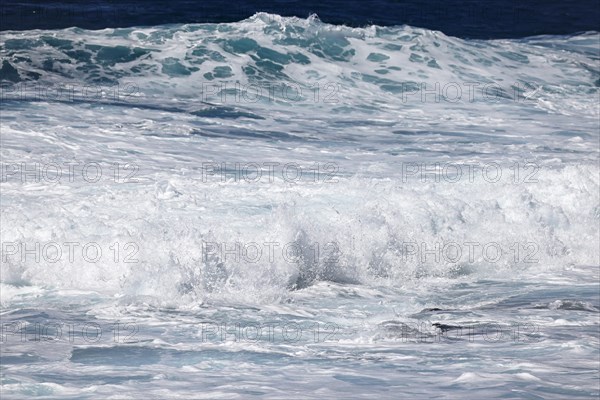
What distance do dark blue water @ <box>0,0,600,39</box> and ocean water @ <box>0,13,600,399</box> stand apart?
2.53 metres

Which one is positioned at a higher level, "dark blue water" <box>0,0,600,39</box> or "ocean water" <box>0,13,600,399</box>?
"dark blue water" <box>0,0,600,39</box>

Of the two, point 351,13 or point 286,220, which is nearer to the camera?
point 286,220

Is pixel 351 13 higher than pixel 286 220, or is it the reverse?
pixel 351 13

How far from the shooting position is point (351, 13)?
23.2 metres

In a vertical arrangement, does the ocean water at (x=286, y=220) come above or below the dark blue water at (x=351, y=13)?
below

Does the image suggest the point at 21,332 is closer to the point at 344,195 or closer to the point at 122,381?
the point at 122,381

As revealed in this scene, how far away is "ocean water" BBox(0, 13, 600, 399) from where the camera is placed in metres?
6.90

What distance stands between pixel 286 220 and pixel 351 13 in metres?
14.2

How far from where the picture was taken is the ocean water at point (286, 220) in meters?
6.90

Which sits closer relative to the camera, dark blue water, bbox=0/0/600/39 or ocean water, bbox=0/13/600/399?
ocean water, bbox=0/13/600/399

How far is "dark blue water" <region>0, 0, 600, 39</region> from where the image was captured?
2098 cm

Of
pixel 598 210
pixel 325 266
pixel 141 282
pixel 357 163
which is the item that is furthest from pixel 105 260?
pixel 598 210

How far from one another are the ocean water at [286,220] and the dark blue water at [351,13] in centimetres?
253

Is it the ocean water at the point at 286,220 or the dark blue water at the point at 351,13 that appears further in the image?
the dark blue water at the point at 351,13
